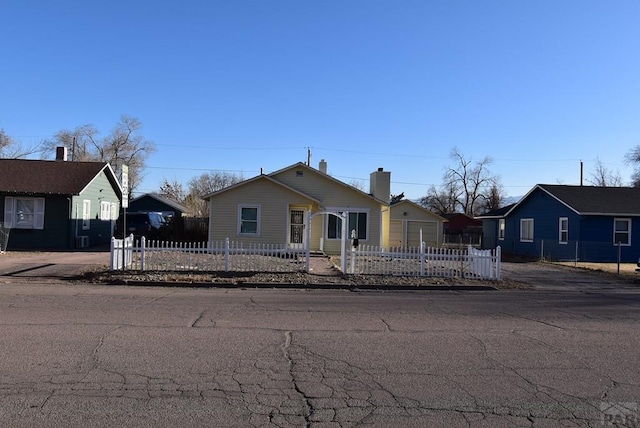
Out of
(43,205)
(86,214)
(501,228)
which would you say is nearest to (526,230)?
(501,228)

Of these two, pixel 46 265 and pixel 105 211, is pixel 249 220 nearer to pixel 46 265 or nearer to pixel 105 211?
pixel 46 265

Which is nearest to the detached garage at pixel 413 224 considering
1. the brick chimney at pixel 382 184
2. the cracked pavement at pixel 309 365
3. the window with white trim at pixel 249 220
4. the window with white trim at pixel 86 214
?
the brick chimney at pixel 382 184

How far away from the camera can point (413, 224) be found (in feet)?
141

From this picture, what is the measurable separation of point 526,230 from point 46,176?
2729 cm

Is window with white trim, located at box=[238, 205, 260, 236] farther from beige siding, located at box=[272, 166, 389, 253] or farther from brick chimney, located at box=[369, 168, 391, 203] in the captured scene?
brick chimney, located at box=[369, 168, 391, 203]

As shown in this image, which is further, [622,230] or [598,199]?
[598,199]

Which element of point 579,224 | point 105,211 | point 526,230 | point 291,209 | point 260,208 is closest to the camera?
point 260,208

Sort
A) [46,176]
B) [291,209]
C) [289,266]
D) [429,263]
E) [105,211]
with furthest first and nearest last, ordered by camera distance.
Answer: [105,211] → [291,209] → [46,176] → [289,266] → [429,263]

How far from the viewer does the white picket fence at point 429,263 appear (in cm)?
1591

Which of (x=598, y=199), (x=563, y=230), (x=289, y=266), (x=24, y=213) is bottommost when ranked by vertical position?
(x=289, y=266)

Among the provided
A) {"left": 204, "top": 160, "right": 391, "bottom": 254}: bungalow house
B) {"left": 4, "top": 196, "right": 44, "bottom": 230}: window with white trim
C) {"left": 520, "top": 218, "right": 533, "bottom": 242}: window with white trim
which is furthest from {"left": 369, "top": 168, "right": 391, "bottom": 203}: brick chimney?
{"left": 4, "top": 196, "right": 44, "bottom": 230}: window with white trim

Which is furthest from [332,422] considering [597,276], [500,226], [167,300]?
[500,226]

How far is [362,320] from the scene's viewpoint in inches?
353

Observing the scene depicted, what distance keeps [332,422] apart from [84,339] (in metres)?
4.25
